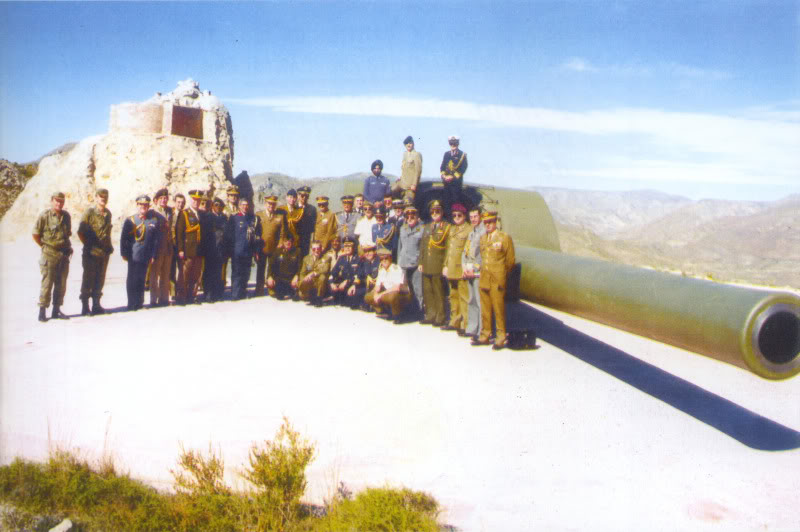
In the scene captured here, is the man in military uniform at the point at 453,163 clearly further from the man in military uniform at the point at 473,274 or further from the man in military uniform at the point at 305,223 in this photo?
the man in military uniform at the point at 305,223

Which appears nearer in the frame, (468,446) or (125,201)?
(468,446)

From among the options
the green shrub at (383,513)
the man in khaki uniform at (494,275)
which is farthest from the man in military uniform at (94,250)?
the green shrub at (383,513)

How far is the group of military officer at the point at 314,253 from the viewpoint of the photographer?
7.62 meters

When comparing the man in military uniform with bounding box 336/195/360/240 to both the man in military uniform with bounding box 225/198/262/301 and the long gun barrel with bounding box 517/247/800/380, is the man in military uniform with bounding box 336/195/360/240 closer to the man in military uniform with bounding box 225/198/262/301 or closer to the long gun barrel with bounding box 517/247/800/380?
the man in military uniform with bounding box 225/198/262/301

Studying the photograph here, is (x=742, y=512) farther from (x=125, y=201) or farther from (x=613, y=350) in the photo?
(x=125, y=201)

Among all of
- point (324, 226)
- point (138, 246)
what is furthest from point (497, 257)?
point (138, 246)

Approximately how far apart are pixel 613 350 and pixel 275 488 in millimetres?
5104

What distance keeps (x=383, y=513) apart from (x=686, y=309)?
2.06m

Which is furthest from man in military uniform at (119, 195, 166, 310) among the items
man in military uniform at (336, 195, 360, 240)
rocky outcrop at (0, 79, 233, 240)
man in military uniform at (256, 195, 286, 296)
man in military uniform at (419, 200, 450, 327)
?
rocky outcrop at (0, 79, 233, 240)

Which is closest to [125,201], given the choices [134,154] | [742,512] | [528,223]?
[134,154]

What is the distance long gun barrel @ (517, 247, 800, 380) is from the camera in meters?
3.50

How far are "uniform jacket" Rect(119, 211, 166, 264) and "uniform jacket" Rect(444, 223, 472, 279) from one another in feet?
12.7

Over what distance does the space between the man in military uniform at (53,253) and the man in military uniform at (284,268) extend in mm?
2881

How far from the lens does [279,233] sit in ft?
32.4
